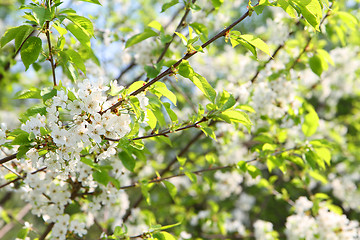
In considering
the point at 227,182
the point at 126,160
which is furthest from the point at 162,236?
the point at 227,182

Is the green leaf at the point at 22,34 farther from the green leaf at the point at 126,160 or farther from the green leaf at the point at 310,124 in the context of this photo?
the green leaf at the point at 310,124

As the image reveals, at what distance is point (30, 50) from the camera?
4.96ft

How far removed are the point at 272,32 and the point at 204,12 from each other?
68 centimetres

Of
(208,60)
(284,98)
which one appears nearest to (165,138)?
(284,98)

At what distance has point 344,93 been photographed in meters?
6.79

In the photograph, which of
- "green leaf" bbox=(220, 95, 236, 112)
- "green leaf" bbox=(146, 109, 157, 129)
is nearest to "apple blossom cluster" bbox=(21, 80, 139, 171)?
A: "green leaf" bbox=(146, 109, 157, 129)

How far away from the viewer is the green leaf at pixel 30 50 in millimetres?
1508

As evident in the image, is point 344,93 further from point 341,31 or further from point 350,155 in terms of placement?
point 341,31

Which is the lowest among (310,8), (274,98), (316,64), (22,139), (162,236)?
(162,236)

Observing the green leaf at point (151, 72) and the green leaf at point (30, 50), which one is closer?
the green leaf at point (30, 50)

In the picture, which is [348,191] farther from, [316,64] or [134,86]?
[134,86]

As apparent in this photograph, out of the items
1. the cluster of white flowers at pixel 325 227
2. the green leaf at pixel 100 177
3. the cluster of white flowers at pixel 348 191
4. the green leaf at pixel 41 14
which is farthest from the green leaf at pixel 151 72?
the cluster of white flowers at pixel 348 191

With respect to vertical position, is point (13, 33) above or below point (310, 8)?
above

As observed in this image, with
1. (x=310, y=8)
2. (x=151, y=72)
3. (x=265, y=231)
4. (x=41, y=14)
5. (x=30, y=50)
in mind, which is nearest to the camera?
(x=41, y=14)
